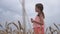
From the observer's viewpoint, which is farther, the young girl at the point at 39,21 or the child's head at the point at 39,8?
the child's head at the point at 39,8

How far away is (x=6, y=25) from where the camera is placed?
3012 millimetres

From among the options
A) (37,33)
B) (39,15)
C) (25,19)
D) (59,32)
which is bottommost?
(59,32)

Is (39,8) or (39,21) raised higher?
(39,8)

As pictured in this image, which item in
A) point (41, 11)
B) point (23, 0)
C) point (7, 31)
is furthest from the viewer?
point (7, 31)

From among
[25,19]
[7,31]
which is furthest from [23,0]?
Result: [7,31]

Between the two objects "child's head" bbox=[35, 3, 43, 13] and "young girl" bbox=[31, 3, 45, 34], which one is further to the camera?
"child's head" bbox=[35, 3, 43, 13]

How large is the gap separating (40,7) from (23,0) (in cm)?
179

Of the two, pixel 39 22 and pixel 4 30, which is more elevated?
pixel 39 22

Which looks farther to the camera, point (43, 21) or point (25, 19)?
point (43, 21)

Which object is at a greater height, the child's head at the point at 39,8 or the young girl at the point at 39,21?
the child's head at the point at 39,8

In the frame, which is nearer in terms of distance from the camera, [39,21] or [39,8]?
[39,21]

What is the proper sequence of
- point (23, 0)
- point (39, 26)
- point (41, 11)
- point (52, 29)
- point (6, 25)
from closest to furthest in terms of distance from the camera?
point (23, 0) < point (39, 26) < point (41, 11) < point (6, 25) < point (52, 29)

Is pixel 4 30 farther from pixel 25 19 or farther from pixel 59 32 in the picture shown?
pixel 25 19

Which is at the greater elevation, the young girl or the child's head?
the child's head
